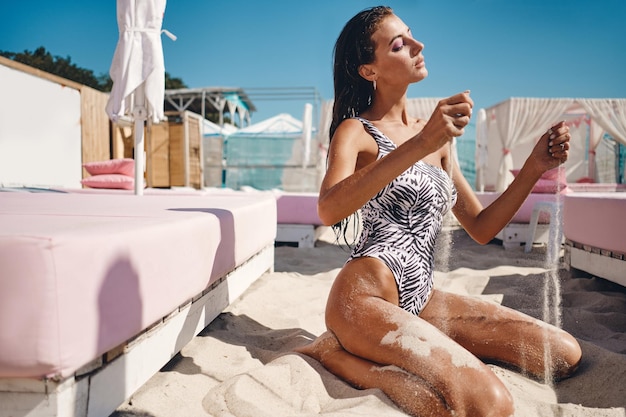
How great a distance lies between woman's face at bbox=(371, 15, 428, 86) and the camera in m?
1.87

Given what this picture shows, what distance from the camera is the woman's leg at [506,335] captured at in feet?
6.29

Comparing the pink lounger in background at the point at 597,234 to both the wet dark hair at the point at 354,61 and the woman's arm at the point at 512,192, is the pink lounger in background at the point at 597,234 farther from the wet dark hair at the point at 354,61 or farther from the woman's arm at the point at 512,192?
the wet dark hair at the point at 354,61

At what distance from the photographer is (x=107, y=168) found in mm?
6562

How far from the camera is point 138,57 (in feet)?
14.0

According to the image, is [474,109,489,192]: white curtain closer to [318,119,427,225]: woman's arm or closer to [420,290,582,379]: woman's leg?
[420,290,582,379]: woman's leg

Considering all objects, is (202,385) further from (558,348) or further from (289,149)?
(289,149)

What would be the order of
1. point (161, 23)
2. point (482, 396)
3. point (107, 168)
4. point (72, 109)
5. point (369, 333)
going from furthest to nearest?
point (72, 109), point (107, 168), point (161, 23), point (369, 333), point (482, 396)

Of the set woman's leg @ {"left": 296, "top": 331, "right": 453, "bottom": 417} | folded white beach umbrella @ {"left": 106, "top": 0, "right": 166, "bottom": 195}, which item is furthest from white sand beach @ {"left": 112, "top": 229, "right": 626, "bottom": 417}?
folded white beach umbrella @ {"left": 106, "top": 0, "right": 166, "bottom": 195}

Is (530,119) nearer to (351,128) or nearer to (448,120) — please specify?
(351,128)

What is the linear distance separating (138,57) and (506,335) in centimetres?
382

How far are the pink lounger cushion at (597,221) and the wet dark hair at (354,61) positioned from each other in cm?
203

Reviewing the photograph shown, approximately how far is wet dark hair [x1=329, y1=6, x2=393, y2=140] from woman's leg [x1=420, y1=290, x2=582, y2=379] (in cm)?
91

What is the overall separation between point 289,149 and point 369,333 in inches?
642

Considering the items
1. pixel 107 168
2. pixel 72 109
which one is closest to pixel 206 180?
pixel 72 109
